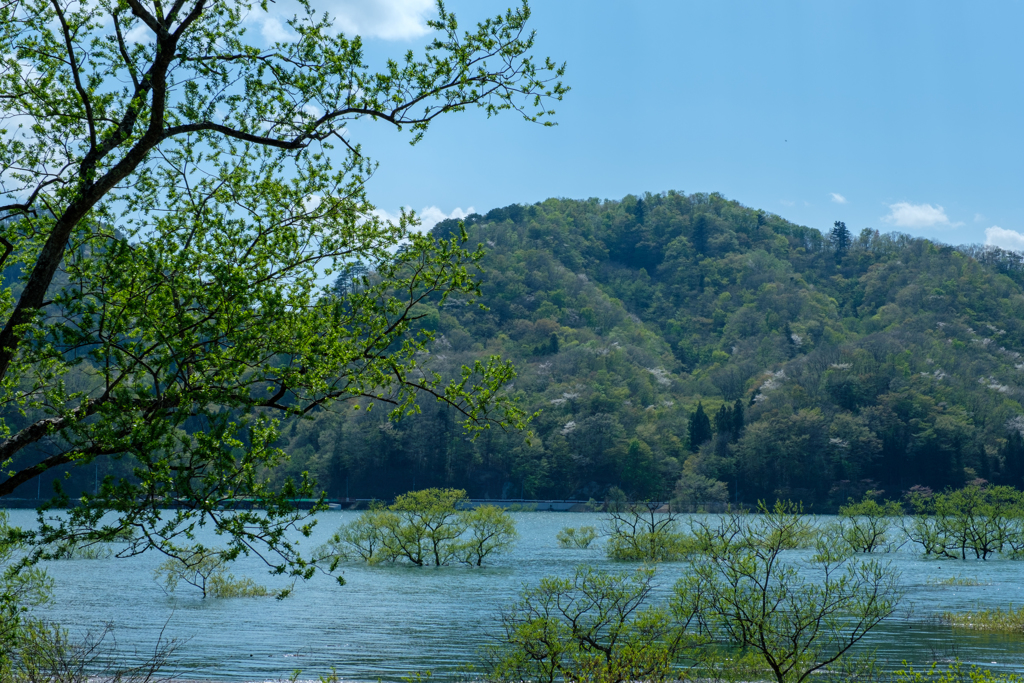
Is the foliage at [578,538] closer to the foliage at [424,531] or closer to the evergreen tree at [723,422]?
the foliage at [424,531]

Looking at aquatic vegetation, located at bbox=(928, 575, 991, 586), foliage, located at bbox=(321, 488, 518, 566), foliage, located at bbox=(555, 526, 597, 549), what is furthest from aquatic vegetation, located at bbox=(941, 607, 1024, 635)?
foliage, located at bbox=(555, 526, 597, 549)

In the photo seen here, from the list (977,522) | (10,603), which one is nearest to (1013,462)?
(977,522)

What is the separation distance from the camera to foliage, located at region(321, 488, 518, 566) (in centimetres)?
4300

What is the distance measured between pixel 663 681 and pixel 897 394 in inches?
3772

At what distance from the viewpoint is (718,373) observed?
134 metres

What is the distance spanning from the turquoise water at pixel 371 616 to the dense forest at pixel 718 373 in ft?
55.8

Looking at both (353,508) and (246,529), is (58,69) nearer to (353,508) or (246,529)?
(246,529)

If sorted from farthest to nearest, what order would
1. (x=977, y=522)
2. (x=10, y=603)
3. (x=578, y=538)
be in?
(x=578, y=538) → (x=977, y=522) → (x=10, y=603)

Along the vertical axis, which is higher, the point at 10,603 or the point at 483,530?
Answer: the point at 10,603

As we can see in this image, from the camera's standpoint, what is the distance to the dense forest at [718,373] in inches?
3787

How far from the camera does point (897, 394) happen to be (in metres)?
100

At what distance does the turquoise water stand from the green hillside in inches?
1880

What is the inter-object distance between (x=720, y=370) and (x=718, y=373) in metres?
2.42

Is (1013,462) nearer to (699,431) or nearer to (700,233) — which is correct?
(699,431)
